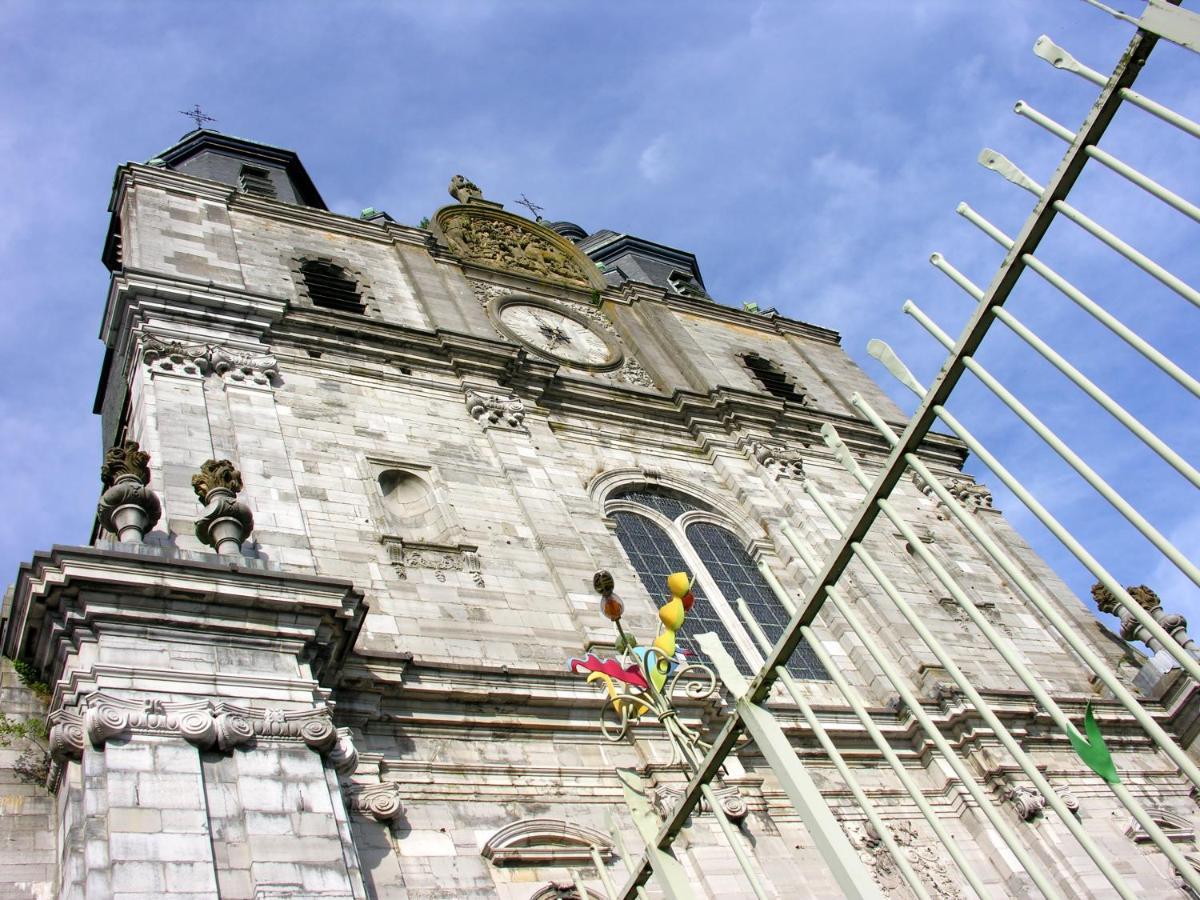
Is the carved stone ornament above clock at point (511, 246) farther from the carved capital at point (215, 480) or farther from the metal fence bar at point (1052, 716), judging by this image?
the metal fence bar at point (1052, 716)

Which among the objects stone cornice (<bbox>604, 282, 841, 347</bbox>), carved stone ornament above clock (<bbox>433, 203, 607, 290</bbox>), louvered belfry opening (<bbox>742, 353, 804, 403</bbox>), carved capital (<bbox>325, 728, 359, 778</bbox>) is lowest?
carved capital (<bbox>325, 728, 359, 778</bbox>)

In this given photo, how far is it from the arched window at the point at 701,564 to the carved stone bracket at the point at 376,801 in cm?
547

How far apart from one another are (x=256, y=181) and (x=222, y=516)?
1646 centimetres

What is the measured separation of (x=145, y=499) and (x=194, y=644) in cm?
195

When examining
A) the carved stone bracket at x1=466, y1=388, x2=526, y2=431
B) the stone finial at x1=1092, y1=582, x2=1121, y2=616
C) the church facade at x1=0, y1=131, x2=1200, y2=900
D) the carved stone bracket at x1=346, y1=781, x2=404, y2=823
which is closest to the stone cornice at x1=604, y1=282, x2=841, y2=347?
the church facade at x1=0, y1=131, x2=1200, y2=900

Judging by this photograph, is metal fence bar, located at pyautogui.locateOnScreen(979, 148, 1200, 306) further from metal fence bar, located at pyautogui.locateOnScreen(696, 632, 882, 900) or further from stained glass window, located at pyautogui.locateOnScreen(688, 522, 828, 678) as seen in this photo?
stained glass window, located at pyautogui.locateOnScreen(688, 522, 828, 678)

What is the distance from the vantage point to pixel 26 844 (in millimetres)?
8555

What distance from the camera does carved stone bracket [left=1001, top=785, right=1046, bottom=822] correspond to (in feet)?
42.6

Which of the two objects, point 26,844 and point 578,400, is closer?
point 26,844

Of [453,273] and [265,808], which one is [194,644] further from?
[453,273]

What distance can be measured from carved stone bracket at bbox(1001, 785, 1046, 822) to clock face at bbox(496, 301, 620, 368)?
1010 centimetres

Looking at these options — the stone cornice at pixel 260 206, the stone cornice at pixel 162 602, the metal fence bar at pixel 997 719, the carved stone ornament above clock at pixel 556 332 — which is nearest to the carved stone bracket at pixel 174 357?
the stone cornice at pixel 162 602

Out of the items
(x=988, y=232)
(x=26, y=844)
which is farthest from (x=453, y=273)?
(x=988, y=232)

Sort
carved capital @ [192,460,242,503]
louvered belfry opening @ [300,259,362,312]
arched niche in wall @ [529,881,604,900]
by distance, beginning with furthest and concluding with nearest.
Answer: louvered belfry opening @ [300,259,362,312]
carved capital @ [192,460,242,503]
arched niche in wall @ [529,881,604,900]
